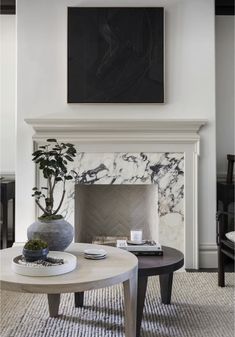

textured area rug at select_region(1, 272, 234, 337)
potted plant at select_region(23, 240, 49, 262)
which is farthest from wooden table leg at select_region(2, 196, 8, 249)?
potted plant at select_region(23, 240, 49, 262)

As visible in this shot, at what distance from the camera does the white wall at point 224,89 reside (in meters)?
3.85

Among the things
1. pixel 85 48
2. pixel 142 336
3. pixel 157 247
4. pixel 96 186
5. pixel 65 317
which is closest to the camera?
pixel 142 336

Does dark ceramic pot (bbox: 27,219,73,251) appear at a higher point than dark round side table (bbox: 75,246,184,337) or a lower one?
higher

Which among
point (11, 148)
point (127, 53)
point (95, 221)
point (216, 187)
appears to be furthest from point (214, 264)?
point (11, 148)

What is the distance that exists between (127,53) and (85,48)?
0.38m

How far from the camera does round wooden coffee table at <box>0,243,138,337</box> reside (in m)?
1.67

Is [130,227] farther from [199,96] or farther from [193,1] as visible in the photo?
[193,1]

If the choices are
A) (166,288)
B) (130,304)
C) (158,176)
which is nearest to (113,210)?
(158,176)

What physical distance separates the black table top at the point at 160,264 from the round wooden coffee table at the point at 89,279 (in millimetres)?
130

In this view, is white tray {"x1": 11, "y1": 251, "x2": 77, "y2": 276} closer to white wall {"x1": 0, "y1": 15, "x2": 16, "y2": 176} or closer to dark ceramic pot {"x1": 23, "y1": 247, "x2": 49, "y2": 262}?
dark ceramic pot {"x1": 23, "y1": 247, "x2": 49, "y2": 262}

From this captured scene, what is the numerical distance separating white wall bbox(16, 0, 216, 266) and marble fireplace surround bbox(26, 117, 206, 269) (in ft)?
0.34

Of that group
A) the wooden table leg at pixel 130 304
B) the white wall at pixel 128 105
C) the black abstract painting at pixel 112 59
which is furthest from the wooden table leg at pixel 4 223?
the wooden table leg at pixel 130 304

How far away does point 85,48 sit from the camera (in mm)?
3467

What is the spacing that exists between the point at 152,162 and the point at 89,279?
190 cm
